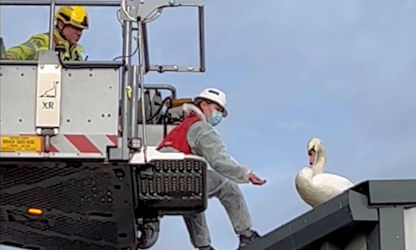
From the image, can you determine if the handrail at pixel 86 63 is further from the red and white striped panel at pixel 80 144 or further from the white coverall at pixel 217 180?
the white coverall at pixel 217 180

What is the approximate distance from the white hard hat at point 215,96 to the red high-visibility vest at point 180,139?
31 cm

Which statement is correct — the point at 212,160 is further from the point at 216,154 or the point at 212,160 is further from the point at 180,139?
the point at 180,139

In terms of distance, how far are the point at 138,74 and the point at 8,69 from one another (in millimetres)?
939

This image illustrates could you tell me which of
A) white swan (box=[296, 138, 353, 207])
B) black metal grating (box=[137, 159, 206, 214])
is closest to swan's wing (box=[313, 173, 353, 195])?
white swan (box=[296, 138, 353, 207])

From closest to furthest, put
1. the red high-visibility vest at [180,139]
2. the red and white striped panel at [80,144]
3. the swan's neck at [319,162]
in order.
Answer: the red and white striped panel at [80,144] < the red high-visibility vest at [180,139] < the swan's neck at [319,162]

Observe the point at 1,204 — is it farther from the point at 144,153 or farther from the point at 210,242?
the point at 210,242

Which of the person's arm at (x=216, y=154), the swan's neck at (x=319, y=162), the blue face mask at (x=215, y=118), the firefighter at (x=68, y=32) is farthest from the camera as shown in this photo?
the blue face mask at (x=215, y=118)

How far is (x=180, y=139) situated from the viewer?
8.84 metres

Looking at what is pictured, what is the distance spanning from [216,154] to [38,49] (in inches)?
66.3

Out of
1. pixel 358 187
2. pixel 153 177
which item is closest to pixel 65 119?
pixel 153 177

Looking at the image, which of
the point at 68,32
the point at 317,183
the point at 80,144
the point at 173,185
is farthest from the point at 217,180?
the point at 80,144

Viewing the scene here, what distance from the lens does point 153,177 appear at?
8.02m

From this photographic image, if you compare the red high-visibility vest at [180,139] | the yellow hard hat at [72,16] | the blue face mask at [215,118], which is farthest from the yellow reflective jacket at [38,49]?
the blue face mask at [215,118]

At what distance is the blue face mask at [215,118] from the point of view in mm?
Result: 9273
